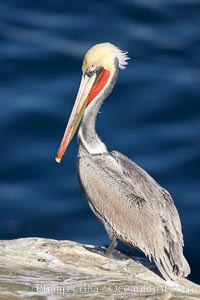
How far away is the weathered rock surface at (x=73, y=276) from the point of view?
29.5ft

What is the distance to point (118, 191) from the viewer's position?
10234 mm

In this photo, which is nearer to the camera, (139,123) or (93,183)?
(93,183)

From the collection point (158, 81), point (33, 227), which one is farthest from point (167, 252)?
point (158, 81)

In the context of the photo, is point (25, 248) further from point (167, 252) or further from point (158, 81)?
point (158, 81)

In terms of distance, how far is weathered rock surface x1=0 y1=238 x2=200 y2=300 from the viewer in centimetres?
900

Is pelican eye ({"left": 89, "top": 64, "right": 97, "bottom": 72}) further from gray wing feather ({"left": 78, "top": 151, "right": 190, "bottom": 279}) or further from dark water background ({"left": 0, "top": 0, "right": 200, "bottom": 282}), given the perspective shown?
dark water background ({"left": 0, "top": 0, "right": 200, "bottom": 282})

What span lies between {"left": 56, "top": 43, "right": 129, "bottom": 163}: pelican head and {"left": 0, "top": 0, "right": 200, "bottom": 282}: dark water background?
2.30 metres

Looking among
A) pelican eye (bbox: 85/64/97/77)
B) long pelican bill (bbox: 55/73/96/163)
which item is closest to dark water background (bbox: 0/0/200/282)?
long pelican bill (bbox: 55/73/96/163)

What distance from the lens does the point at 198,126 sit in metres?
14.7

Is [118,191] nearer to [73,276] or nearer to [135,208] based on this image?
[135,208]

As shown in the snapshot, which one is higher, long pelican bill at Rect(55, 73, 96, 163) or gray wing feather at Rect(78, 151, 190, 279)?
long pelican bill at Rect(55, 73, 96, 163)

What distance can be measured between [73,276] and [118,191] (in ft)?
3.69

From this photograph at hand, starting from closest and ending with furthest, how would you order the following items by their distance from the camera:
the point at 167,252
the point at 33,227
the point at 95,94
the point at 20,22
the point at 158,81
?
1. the point at 167,252
2. the point at 95,94
3. the point at 33,227
4. the point at 158,81
5. the point at 20,22

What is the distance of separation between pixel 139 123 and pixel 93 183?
4386 millimetres
